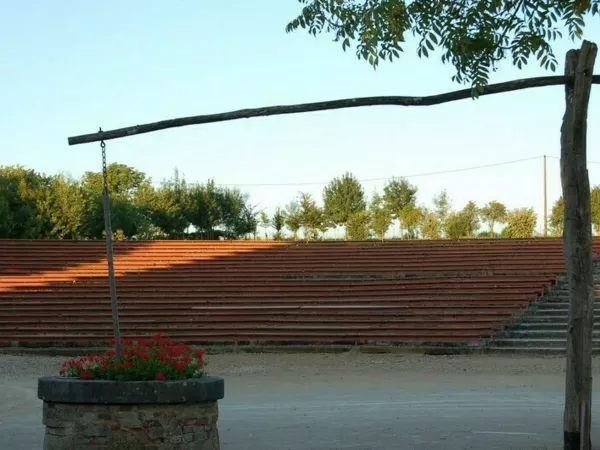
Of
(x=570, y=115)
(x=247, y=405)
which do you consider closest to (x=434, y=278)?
(x=247, y=405)

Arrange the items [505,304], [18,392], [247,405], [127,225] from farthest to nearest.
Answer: [127,225], [505,304], [18,392], [247,405]

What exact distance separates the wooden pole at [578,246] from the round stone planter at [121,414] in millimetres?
3161

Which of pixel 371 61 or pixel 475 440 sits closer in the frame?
pixel 371 61

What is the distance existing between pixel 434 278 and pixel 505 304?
382cm

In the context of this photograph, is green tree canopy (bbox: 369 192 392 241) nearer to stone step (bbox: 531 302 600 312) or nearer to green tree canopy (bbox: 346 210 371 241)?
green tree canopy (bbox: 346 210 371 241)

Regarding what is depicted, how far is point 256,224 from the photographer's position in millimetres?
64312

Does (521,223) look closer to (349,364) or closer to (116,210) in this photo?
(116,210)

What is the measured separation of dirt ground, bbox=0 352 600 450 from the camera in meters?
10.1

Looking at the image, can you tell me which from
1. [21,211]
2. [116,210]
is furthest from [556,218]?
[21,211]

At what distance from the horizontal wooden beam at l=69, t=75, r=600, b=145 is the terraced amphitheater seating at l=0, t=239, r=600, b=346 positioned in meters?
14.4

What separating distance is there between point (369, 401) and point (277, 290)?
12718 mm

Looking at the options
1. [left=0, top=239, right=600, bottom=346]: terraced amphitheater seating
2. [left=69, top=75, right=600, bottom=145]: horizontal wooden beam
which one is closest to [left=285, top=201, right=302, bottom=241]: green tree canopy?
[left=0, top=239, right=600, bottom=346]: terraced amphitheater seating

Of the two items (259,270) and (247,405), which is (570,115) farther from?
(259,270)

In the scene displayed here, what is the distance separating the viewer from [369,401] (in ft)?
47.8
